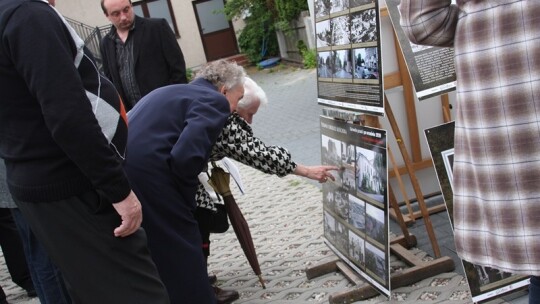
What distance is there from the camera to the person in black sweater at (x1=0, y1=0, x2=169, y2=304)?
1930 millimetres

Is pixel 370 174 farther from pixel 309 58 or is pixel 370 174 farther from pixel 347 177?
pixel 309 58

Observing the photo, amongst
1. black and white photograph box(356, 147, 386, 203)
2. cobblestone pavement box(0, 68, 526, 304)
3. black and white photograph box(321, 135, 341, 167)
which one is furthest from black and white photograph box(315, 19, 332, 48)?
cobblestone pavement box(0, 68, 526, 304)

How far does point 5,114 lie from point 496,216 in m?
1.64

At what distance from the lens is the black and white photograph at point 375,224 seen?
3.21 meters

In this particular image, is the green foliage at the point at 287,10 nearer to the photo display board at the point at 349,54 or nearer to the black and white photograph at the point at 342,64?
the photo display board at the point at 349,54

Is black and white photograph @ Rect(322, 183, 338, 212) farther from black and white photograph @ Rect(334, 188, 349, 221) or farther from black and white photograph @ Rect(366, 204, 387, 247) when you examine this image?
black and white photograph @ Rect(366, 204, 387, 247)

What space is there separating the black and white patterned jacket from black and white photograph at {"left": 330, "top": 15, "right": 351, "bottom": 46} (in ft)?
2.29

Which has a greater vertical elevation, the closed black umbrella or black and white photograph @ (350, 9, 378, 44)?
black and white photograph @ (350, 9, 378, 44)

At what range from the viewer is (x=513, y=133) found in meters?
1.77

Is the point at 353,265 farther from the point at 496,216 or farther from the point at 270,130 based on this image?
the point at 270,130

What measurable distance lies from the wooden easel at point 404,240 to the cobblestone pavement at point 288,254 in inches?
1.8

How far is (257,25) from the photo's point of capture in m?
20.8

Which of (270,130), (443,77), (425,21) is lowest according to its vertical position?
(270,130)

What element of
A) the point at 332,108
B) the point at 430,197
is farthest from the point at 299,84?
the point at 332,108
